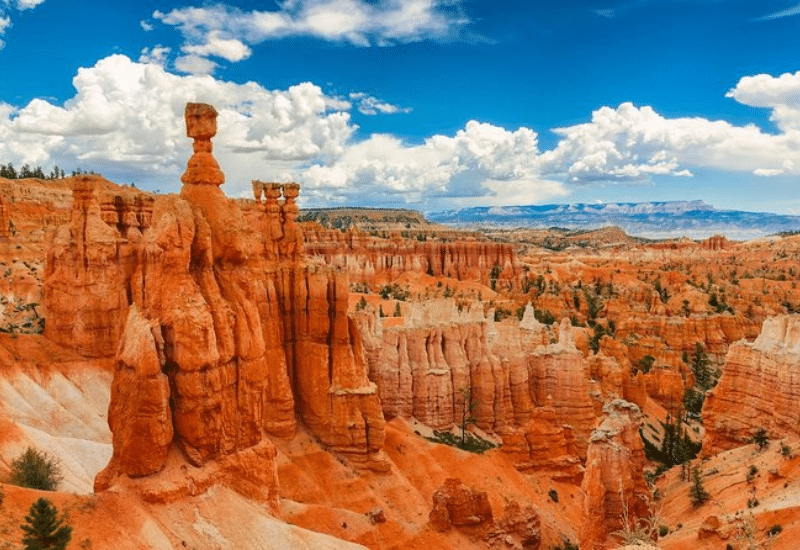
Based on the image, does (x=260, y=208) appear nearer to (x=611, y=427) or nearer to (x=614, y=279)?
(x=611, y=427)

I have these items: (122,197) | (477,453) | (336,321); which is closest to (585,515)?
(477,453)

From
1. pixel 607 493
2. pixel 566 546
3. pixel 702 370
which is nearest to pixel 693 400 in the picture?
pixel 702 370

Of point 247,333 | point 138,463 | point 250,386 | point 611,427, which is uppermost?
point 247,333

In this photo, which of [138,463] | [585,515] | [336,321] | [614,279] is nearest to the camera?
[138,463]

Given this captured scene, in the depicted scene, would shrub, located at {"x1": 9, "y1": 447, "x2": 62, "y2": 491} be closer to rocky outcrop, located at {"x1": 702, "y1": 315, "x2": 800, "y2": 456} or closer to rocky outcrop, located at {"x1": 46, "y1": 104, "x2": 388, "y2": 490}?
rocky outcrop, located at {"x1": 46, "y1": 104, "x2": 388, "y2": 490}

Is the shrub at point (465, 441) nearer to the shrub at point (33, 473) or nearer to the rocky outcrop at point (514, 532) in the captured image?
the rocky outcrop at point (514, 532)

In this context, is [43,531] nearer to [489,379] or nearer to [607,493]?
[607,493]

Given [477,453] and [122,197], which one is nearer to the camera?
[477,453]

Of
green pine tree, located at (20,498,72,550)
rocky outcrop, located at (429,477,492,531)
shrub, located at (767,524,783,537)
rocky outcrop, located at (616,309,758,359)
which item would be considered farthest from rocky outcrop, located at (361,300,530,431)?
rocky outcrop, located at (616,309,758,359)
